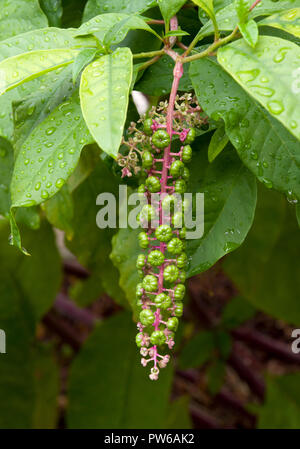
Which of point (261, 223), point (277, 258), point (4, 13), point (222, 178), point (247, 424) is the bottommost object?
point (247, 424)

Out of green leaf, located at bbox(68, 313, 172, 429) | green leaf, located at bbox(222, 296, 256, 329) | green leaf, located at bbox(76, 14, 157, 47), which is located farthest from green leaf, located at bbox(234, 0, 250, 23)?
green leaf, located at bbox(222, 296, 256, 329)

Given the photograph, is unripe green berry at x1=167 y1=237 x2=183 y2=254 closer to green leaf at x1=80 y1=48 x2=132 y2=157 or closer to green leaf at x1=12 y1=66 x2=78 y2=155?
green leaf at x1=80 y1=48 x2=132 y2=157

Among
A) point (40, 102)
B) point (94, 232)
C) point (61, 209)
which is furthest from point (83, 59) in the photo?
point (94, 232)

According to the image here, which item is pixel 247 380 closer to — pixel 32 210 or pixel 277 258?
pixel 277 258

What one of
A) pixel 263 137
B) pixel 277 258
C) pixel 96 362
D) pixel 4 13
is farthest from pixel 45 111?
pixel 96 362

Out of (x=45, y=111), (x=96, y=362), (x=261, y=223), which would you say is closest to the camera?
(x=45, y=111)

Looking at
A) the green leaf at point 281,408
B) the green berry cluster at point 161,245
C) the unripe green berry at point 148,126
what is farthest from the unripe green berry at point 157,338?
the green leaf at point 281,408

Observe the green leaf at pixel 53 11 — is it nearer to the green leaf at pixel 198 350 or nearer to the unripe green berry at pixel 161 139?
the unripe green berry at pixel 161 139

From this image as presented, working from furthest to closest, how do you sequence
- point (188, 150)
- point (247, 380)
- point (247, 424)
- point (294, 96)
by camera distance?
point (247, 424), point (247, 380), point (188, 150), point (294, 96)
